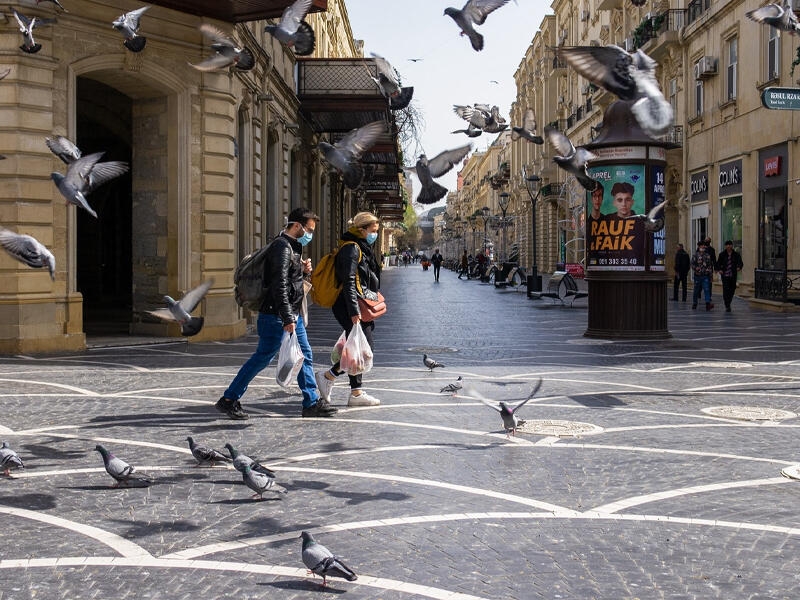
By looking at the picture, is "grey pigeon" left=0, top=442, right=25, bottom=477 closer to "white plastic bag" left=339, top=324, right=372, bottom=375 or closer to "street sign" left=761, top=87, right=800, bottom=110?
"white plastic bag" left=339, top=324, right=372, bottom=375

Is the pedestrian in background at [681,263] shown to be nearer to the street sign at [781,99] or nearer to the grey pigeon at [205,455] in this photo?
the street sign at [781,99]

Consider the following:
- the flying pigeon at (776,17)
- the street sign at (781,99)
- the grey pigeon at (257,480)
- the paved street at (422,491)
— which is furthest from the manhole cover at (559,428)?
the street sign at (781,99)

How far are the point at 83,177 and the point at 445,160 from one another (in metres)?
3.84

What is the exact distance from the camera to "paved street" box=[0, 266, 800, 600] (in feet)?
13.5

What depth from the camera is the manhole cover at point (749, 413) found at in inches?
318

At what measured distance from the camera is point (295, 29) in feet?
30.7

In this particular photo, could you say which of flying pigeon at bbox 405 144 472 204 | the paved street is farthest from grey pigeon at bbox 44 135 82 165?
flying pigeon at bbox 405 144 472 204

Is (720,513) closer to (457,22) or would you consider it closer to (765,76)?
(457,22)

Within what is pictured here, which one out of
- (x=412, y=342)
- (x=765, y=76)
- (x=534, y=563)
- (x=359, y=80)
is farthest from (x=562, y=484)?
(x=765, y=76)

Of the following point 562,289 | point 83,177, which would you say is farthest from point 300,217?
point 562,289

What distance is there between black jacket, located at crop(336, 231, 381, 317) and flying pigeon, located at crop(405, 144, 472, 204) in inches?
54.8

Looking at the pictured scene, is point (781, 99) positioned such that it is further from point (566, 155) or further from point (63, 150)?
point (63, 150)

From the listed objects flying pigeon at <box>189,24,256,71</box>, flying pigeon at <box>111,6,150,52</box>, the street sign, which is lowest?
the street sign

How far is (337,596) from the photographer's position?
3.89 m
